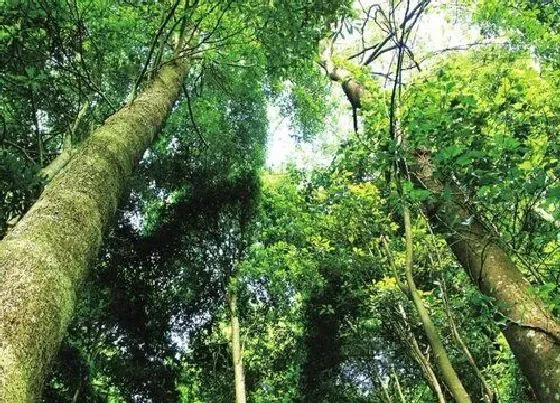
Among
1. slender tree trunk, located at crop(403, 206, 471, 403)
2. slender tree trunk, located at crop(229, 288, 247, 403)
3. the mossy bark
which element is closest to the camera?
slender tree trunk, located at crop(403, 206, 471, 403)

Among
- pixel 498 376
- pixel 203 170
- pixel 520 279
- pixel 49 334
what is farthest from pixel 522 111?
pixel 203 170

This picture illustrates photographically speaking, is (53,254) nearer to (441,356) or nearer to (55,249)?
(55,249)

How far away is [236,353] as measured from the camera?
1120 centimetres

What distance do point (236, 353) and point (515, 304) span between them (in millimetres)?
9150

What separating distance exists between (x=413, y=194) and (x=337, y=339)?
29.2ft

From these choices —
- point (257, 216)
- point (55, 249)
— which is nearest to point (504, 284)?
point (55, 249)

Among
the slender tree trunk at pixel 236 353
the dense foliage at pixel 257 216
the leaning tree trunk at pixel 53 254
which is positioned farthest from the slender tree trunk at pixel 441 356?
the slender tree trunk at pixel 236 353

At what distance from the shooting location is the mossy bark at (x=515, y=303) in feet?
8.36

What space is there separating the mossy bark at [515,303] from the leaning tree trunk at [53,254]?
187 centimetres

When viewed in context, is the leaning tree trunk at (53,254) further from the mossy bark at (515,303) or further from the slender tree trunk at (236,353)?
the slender tree trunk at (236,353)

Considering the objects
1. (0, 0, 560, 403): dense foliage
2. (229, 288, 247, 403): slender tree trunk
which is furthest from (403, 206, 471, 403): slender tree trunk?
(229, 288, 247, 403): slender tree trunk

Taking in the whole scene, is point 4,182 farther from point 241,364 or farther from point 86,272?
point 241,364

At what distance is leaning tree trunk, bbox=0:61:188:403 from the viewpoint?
1435 mm

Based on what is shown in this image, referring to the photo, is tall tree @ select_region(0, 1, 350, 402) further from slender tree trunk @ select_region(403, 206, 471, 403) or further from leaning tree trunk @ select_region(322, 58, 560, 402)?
leaning tree trunk @ select_region(322, 58, 560, 402)
